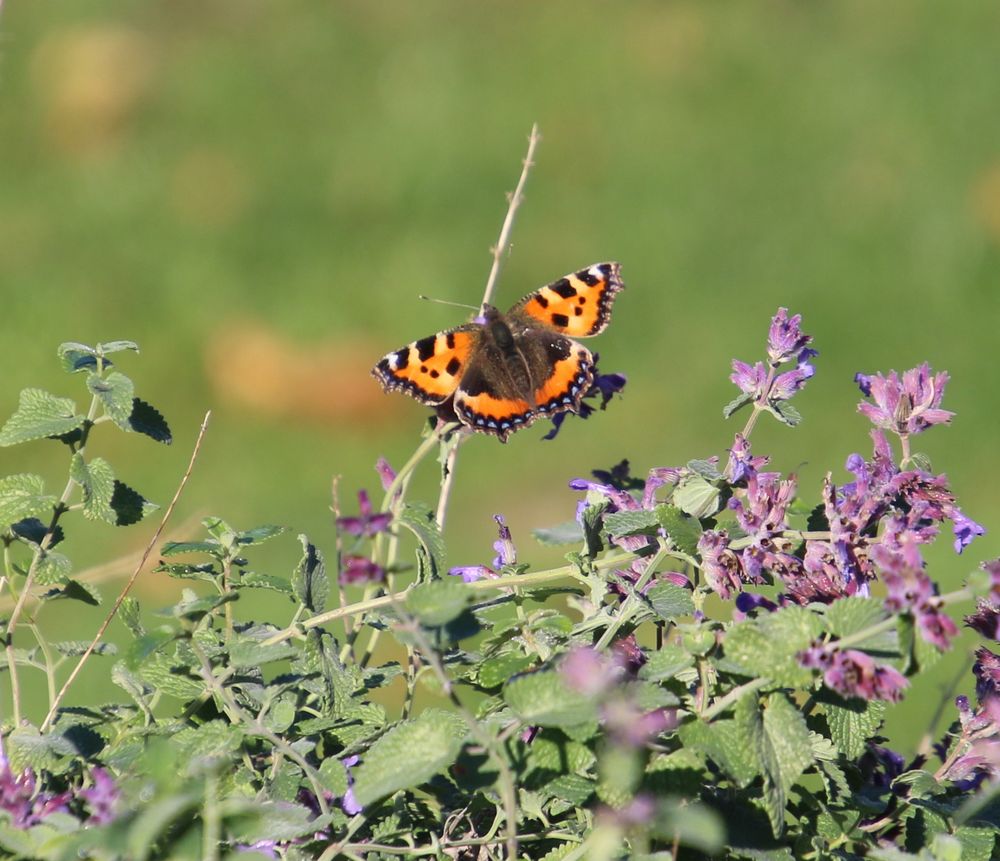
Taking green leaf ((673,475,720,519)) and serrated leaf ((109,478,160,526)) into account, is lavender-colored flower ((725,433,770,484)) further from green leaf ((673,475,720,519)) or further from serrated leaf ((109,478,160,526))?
serrated leaf ((109,478,160,526))

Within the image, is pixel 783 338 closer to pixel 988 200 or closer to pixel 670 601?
pixel 670 601

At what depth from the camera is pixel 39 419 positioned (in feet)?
4.99

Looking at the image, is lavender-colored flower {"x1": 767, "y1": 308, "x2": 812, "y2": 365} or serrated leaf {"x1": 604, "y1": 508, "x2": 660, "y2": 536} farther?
lavender-colored flower {"x1": 767, "y1": 308, "x2": 812, "y2": 365}

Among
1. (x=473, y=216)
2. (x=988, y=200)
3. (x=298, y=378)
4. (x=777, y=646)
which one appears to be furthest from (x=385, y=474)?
(x=988, y=200)

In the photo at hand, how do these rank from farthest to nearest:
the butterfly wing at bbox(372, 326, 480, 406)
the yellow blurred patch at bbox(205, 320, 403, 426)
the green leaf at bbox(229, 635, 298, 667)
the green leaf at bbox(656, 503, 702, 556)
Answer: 1. the yellow blurred patch at bbox(205, 320, 403, 426)
2. the butterfly wing at bbox(372, 326, 480, 406)
3. the green leaf at bbox(656, 503, 702, 556)
4. the green leaf at bbox(229, 635, 298, 667)

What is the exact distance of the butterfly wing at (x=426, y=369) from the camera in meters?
2.18

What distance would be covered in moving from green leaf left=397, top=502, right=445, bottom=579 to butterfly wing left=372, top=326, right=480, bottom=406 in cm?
62

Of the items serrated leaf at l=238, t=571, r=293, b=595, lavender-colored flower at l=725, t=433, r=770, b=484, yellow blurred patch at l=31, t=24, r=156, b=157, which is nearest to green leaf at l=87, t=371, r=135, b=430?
serrated leaf at l=238, t=571, r=293, b=595

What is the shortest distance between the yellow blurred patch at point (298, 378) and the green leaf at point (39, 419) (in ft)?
15.0

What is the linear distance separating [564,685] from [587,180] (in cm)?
628

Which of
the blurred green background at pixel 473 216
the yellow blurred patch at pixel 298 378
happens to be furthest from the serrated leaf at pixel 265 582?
the yellow blurred patch at pixel 298 378

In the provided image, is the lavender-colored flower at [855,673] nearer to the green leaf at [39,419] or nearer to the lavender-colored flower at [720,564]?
the lavender-colored flower at [720,564]

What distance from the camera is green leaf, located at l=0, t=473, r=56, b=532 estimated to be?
147cm

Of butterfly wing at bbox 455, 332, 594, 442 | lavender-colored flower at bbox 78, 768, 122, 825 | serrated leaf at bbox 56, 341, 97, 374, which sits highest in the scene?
butterfly wing at bbox 455, 332, 594, 442
